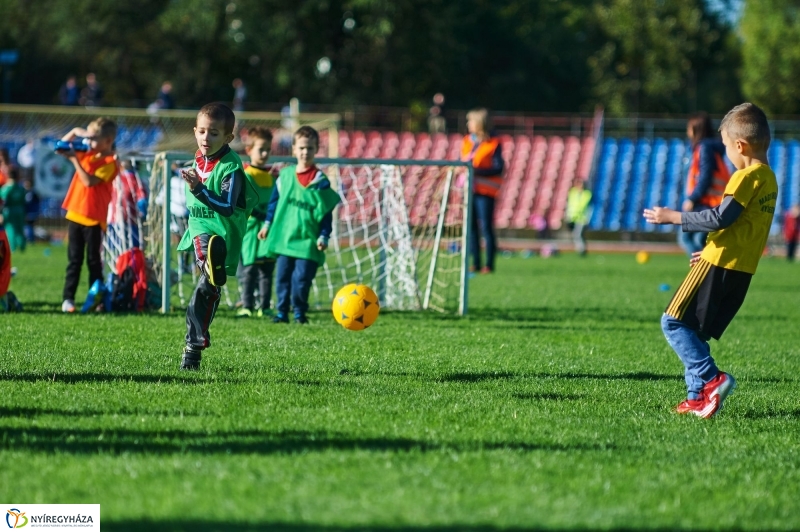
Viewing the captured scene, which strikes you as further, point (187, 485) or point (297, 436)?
point (297, 436)

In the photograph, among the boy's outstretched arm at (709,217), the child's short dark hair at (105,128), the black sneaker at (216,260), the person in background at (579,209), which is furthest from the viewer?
the person in background at (579,209)

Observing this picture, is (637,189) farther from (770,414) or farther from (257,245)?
(770,414)

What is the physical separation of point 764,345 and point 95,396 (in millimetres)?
5712

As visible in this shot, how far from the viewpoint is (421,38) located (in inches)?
1558

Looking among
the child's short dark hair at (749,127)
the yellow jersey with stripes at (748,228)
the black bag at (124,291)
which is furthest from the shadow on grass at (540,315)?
the child's short dark hair at (749,127)

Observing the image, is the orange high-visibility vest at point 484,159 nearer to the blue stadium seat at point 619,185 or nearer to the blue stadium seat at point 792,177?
the blue stadium seat at point 619,185

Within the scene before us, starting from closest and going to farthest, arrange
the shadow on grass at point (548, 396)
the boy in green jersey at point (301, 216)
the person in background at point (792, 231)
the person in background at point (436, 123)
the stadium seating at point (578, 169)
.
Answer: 1. the shadow on grass at point (548, 396)
2. the boy in green jersey at point (301, 216)
3. the person in background at point (792, 231)
4. the stadium seating at point (578, 169)
5. the person in background at point (436, 123)

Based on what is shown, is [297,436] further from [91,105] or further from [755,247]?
[91,105]

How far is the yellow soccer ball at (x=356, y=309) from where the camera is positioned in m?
7.72

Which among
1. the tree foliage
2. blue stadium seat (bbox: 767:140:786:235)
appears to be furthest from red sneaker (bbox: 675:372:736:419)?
the tree foliage

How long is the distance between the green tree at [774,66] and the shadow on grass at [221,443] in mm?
41459

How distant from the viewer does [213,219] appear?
20.8 feet

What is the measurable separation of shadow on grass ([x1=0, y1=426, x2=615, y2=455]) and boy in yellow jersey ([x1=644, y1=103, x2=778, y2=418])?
3.62 ft

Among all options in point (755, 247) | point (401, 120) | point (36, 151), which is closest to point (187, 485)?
point (755, 247)
